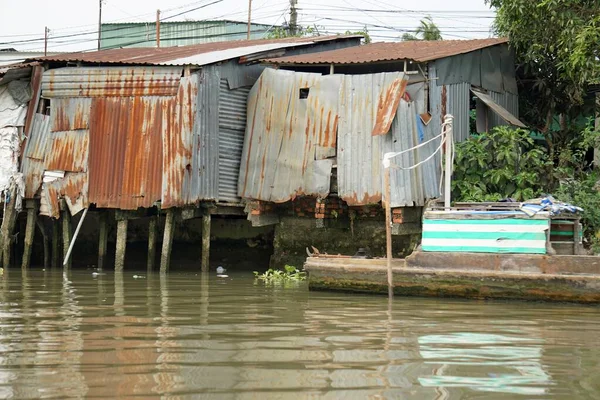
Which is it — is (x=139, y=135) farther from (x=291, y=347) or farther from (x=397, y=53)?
(x=291, y=347)

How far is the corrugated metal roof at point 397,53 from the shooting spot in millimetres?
18094

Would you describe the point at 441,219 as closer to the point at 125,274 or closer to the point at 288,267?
the point at 288,267

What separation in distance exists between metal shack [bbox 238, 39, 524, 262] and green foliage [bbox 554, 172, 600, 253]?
5.82 ft

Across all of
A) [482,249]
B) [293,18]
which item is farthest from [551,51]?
[293,18]

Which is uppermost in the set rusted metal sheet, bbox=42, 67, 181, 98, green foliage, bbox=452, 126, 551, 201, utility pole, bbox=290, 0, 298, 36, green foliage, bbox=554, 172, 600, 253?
utility pole, bbox=290, 0, 298, 36

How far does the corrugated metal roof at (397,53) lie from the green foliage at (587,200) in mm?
3242

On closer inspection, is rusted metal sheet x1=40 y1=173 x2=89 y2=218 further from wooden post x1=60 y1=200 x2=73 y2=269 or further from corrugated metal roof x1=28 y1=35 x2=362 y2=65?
corrugated metal roof x1=28 y1=35 x2=362 y2=65

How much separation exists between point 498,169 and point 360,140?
253cm

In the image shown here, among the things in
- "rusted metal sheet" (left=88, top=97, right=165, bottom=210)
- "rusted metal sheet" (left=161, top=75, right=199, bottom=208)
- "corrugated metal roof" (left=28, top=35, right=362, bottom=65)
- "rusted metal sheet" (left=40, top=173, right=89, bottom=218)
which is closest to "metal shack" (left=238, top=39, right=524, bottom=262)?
"rusted metal sheet" (left=161, top=75, right=199, bottom=208)

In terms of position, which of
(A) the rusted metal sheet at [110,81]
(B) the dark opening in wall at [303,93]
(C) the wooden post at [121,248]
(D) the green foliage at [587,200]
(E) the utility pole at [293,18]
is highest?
(E) the utility pole at [293,18]

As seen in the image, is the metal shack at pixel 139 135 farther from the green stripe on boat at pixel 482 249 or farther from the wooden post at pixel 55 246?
the green stripe on boat at pixel 482 249

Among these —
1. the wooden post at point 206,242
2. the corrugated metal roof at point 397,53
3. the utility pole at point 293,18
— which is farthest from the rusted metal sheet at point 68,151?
the utility pole at point 293,18

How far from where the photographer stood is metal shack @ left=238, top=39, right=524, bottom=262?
17641 mm

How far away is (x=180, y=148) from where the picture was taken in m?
18.9
